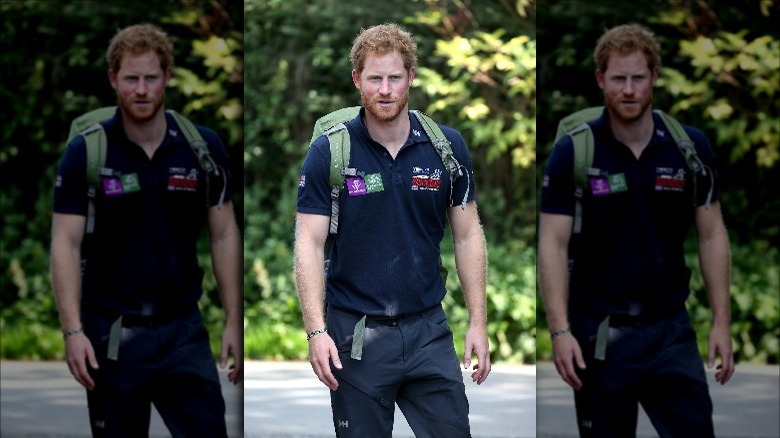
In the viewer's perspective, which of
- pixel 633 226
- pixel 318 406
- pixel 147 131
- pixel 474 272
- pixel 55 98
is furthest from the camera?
pixel 318 406

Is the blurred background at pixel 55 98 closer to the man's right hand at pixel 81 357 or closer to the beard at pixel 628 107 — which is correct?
the man's right hand at pixel 81 357

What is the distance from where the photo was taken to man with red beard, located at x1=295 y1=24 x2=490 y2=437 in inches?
198

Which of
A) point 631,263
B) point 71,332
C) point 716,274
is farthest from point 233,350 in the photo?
point 716,274

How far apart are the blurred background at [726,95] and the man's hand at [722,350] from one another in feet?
0.13

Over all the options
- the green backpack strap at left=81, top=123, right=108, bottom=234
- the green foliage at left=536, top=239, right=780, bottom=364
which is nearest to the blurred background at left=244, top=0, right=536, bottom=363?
the green foliage at left=536, top=239, right=780, bottom=364

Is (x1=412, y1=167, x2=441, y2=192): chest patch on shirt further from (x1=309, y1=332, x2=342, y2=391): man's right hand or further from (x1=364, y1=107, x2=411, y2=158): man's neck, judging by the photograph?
(x1=309, y1=332, x2=342, y2=391): man's right hand

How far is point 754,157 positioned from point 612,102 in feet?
2.40

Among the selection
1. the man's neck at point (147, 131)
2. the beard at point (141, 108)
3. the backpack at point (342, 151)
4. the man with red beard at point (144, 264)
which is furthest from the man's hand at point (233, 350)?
the backpack at point (342, 151)

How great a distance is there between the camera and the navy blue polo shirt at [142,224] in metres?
Answer: 6.13

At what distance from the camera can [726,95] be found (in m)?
6.48

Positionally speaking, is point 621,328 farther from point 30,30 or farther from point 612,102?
point 30,30

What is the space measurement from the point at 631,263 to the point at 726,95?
98 centimetres

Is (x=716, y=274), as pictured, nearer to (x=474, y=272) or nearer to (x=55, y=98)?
(x=474, y=272)

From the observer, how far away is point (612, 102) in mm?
6273
